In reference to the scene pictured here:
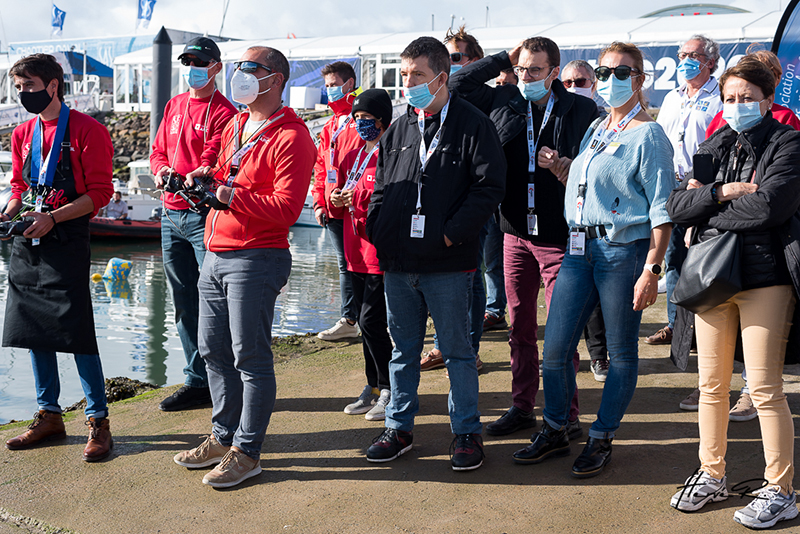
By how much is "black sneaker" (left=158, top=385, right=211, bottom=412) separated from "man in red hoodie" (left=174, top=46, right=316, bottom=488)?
965mm

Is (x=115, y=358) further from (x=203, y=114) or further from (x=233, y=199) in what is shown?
(x=233, y=199)

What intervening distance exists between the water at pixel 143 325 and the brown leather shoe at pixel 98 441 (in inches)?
86.7

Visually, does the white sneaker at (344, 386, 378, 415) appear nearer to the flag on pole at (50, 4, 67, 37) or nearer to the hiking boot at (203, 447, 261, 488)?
the hiking boot at (203, 447, 261, 488)

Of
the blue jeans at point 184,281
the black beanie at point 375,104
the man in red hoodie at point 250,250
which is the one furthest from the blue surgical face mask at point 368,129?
the blue jeans at point 184,281

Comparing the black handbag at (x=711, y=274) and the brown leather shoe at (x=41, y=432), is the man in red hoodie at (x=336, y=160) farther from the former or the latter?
the black handbag at (x=711, y=274)

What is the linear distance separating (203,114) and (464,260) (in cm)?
207

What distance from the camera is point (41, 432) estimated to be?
13.0 feet

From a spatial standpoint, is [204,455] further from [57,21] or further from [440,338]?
[57,21]

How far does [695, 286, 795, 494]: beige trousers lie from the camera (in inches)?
113

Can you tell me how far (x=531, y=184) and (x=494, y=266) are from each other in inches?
92.8

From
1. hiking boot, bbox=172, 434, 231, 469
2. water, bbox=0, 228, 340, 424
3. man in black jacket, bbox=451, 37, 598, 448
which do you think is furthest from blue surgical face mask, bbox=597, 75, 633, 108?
water, bbox=0, 228, 340, 424

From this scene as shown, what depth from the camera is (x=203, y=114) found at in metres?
4.46

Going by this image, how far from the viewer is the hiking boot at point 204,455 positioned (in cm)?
358

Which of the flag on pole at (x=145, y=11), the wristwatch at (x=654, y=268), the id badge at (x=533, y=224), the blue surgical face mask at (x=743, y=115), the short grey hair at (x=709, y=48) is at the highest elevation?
the flag on pole at (x=145, y=11)
